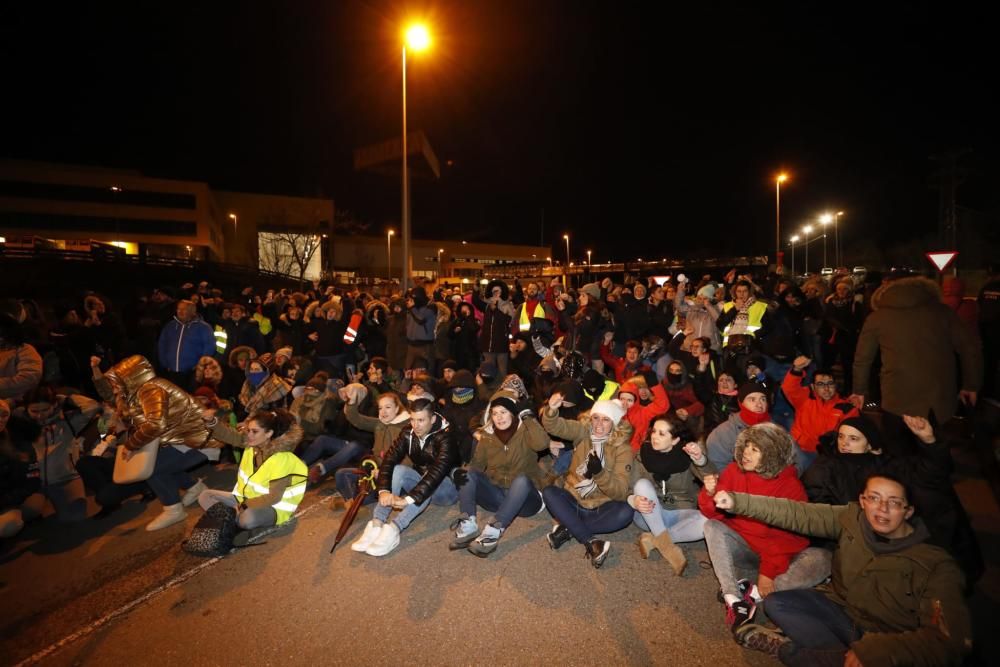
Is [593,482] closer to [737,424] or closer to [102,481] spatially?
[737,424]

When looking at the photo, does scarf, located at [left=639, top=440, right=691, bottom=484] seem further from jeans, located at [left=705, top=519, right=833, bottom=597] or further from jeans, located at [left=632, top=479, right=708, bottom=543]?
jeans, located at [left=705, top=519, right=833, bottom=597]

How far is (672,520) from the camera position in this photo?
3.94m

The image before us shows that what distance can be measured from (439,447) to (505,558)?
110cm

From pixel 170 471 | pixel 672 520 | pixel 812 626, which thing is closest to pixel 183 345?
pixel 170 471

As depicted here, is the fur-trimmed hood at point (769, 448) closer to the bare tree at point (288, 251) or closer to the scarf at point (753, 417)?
the scarf at point (753, 417)

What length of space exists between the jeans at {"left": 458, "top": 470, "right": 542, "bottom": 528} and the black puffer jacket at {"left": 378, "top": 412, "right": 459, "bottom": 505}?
0.24 m

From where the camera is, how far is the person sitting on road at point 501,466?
4.34m

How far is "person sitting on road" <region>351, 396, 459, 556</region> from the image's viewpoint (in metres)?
4.13

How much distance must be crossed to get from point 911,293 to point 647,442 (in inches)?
98.2

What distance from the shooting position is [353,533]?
4477 millimetres

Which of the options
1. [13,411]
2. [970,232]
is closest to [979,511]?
[13,411]

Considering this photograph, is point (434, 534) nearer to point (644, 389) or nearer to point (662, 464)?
point (662, 464)

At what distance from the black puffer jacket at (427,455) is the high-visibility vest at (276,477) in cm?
75

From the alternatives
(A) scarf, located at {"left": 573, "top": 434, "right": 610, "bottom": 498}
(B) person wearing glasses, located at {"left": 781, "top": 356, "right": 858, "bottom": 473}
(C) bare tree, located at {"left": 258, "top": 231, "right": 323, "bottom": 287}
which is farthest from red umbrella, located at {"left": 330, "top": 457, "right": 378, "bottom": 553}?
(C) bare tree, located at {"left": 258, "top": 231, "right": 323, "bottom": 287}
